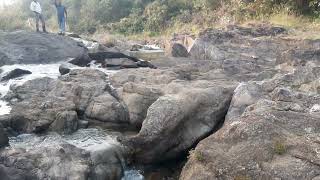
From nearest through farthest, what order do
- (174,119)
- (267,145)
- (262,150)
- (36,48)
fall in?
(262,150) → (267,145) → (174,119) → (36,48)

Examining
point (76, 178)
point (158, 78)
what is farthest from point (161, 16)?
point (76, 178)

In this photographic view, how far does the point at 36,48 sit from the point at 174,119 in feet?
46.2

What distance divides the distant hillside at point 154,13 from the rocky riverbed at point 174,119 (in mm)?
7397

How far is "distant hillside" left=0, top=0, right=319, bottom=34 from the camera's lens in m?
28.3

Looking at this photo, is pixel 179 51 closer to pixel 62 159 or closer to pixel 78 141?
pixel 78 141

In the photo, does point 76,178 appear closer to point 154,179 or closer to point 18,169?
point 18,169

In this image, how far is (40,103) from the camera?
15016 mm

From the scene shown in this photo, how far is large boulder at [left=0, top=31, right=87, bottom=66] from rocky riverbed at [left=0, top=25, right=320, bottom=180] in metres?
2.09

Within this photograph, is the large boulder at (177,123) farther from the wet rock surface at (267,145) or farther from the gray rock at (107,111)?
the gray rock at (107,111)

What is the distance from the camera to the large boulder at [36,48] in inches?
921

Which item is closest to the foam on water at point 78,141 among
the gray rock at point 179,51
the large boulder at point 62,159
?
the large boulder at point 62,159

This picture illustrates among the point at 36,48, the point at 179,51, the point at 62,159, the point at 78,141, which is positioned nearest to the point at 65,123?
the point at 78,141

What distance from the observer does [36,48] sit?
2448 centimetres

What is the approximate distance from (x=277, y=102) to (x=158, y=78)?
17.8 ft
